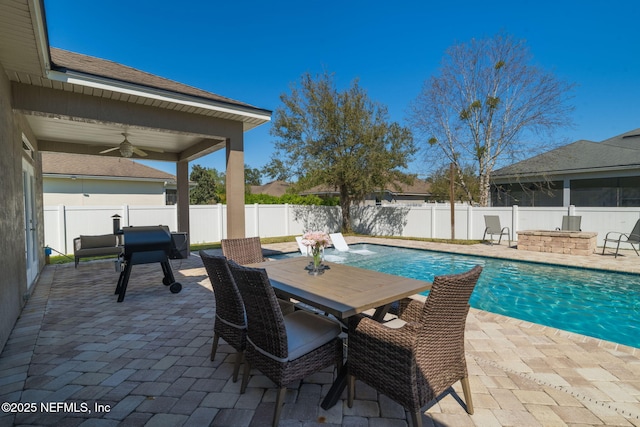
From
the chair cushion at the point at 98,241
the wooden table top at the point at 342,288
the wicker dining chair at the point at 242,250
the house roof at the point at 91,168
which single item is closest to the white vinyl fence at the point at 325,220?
the chair cushion at the point at 98,241

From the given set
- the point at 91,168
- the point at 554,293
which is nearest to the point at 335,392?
the point at 554,293

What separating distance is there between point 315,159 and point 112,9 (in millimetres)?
8702

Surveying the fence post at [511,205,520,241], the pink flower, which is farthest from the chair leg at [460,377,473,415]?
the fence post at [511,205,520,241]

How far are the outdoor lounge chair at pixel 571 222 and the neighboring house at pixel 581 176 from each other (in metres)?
4.71

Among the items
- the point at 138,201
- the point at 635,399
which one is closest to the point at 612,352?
the point at 635,399

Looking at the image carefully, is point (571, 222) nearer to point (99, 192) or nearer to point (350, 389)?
point (350, 389)

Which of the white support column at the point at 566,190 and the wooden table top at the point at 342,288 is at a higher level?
the white support column at the point at 566,190

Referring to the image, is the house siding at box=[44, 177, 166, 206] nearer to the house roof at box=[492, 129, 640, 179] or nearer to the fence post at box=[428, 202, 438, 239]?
the fence post at box=[428, 202, 438, 239]

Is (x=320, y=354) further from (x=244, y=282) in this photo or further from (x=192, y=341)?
(x=192, y=341)

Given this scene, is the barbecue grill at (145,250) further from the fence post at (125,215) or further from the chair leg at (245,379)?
the fence post at (125,215)

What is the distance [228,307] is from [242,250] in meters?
1.74

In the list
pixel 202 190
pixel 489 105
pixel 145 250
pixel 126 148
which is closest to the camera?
pixel 145 250

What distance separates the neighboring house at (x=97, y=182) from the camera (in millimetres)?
14297

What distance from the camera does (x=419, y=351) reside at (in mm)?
1947
